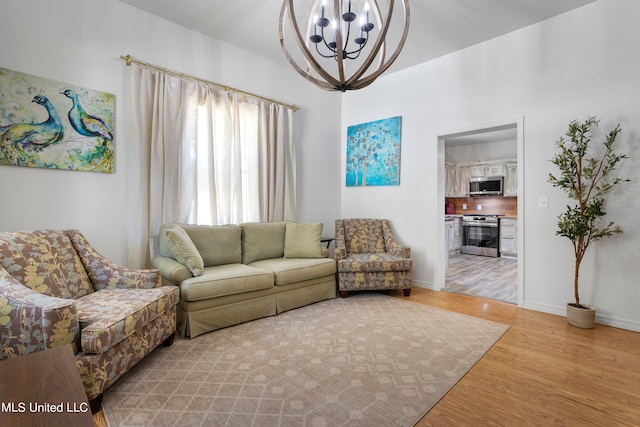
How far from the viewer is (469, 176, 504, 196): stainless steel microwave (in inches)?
283

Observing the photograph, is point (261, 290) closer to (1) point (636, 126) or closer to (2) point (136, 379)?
(2) point (136, 379)

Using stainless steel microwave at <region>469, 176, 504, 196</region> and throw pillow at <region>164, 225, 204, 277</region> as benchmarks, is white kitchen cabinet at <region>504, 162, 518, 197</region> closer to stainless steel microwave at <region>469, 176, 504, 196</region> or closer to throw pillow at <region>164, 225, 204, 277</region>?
stainless steel microwave at <region>469, 176, 504, 196</region>

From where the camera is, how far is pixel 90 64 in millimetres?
2926

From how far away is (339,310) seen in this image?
3.46 m

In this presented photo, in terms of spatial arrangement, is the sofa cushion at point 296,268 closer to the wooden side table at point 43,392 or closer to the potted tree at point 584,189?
the wooden side table at point 43,392

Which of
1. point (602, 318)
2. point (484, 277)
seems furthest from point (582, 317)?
point (484, 277)

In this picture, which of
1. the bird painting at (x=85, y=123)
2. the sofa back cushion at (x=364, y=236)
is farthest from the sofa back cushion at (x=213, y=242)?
the sofa back cushion at (x=364, y=236)

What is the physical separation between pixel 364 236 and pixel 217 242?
2064 mm

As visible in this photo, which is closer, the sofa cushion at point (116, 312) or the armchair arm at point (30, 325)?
the armchair arm at point (30, 325)

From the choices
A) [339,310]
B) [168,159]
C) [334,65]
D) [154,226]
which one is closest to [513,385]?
[339,310]

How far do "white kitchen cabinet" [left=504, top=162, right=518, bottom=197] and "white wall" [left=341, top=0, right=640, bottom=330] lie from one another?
12.4 ft

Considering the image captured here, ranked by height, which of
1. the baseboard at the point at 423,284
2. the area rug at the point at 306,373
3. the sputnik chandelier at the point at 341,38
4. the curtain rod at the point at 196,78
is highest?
the curtain rod at the point at 196,78

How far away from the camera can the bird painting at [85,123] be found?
9.25 feet

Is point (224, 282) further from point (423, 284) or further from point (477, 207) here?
point (477, 207)
